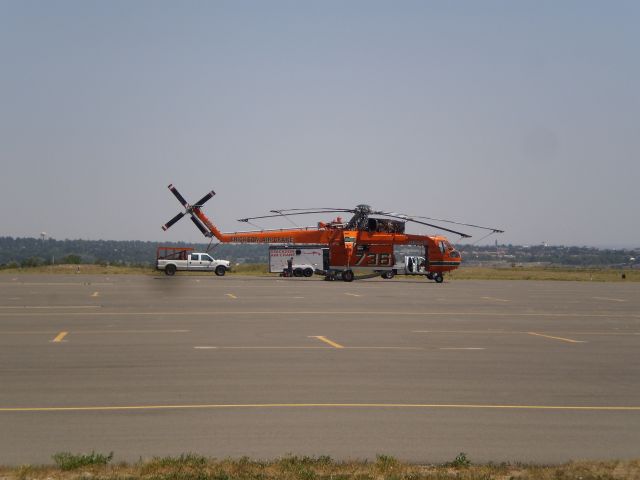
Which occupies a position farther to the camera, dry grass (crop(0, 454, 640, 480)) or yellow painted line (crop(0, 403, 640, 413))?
yellow painted line (crop(0, 403, 640, 413))

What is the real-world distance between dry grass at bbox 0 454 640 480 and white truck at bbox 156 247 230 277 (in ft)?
174

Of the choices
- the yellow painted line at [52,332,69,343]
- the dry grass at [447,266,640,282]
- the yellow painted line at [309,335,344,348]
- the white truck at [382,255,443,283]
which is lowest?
the yellow painted line at [309,335,344,348]

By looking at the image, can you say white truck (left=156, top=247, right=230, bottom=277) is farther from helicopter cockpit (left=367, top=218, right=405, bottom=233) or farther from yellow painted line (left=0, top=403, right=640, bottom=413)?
yellow painted line (left=0, top=403, right=640, bottom=413)

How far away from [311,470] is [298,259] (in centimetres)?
5083

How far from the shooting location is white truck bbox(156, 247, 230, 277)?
198 ft

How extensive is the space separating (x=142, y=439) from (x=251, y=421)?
1577 millimetres

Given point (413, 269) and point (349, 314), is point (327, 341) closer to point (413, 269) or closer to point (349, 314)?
point (349, 314)

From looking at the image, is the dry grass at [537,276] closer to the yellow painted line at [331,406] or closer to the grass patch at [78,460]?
the yellow painted line at [331,406]

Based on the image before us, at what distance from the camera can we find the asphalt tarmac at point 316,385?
9.30 metres

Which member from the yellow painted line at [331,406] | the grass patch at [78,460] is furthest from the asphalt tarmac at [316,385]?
the grass patch at [78,460]

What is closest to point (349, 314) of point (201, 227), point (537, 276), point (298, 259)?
point (201, 227)

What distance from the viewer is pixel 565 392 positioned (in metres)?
12.9

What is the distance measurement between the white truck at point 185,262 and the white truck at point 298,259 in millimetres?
5052

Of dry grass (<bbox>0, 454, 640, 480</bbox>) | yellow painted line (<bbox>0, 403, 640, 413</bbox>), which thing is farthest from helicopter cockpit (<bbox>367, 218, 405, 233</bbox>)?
dry grass (<bbox>0, 454, 640, 480</bbox>)
